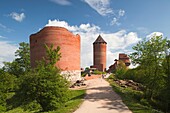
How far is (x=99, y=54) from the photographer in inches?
2327

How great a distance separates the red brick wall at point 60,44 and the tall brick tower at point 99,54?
27666 mm

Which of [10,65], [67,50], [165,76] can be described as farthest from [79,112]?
[10,65]

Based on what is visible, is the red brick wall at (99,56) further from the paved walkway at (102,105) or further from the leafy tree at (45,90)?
the leafy tree at (45,90)

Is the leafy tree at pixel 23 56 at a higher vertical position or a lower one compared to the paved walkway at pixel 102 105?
higher

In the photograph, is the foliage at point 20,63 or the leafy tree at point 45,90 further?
the foliage at point 20,63

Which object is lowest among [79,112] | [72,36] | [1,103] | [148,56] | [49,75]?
[1,103]

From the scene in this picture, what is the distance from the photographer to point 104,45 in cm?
6062

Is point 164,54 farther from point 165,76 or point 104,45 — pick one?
point 104,45

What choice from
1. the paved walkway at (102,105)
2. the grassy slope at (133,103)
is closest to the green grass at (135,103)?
the grassy slope at (133,103)

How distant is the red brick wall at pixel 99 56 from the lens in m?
59.0

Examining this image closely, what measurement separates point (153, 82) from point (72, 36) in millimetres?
17951

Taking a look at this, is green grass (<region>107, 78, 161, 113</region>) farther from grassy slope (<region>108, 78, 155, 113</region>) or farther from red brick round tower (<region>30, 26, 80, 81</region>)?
red brick round tower (<region>30, 26, 80, 81</region>)

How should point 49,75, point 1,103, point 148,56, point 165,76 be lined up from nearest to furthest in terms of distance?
point 49,75
point 165,76
point 148,56
point 1,103

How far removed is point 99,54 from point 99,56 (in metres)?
0.68
